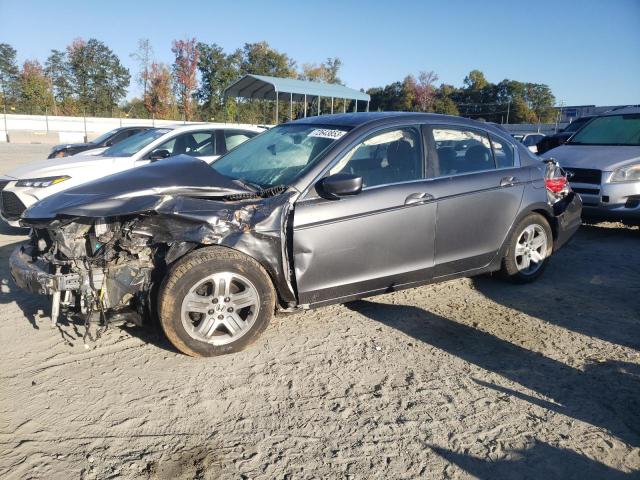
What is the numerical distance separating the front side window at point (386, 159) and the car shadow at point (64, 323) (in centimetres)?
190

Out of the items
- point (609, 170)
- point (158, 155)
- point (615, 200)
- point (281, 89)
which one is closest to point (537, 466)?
point (615, 200)

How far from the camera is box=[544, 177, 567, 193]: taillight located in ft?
16.9

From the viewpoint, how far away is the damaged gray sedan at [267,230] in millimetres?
3443

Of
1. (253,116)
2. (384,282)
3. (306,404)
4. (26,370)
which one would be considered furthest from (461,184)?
(253,116)

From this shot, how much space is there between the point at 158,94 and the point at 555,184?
52.8 m

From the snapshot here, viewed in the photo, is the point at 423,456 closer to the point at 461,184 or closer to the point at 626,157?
the point at 461,184

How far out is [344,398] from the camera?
120 inches

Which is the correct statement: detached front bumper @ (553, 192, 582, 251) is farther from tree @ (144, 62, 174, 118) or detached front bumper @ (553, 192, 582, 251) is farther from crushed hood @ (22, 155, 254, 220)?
tree @ (144, 62, 174, 118)

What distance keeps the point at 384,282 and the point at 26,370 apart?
269 centimetres

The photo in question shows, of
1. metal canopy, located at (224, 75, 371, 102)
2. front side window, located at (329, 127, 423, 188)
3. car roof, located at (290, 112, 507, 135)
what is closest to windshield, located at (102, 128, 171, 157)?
car roof, located at (290, 112, 507, 135)

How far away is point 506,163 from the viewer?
489 centimetres

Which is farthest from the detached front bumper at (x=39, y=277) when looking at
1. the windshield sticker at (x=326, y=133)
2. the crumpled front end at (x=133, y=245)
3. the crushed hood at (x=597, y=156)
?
the crushed hood at (x=597, y=156)

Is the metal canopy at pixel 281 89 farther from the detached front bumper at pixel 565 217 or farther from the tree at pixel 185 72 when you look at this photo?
the tree at pixel 185 72

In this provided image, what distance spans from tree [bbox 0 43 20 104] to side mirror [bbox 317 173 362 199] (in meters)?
61.5
